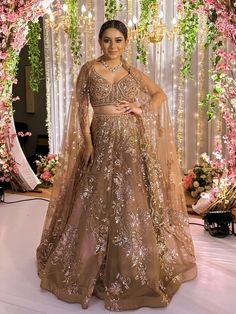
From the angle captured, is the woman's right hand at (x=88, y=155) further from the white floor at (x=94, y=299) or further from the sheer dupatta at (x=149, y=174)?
the white floor at (x=94, y=299)

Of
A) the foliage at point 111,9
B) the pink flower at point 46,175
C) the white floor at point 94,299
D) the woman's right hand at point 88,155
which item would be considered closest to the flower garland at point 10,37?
the pink flower at point 46,175

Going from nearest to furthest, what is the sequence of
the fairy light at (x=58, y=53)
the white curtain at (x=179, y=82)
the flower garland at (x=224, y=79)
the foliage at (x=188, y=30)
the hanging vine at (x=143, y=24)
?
1. the flower garland at (x=224, y=79)
2. the foliage at (x=188, y=30)
3. the hanging vine at (x=143, y=24)
4. the white curtain at (x=179, y=82)
5. the fairy light at (x=58, y=53)

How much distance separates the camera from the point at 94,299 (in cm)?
239

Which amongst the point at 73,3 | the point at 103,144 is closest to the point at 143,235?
the point at 103,144

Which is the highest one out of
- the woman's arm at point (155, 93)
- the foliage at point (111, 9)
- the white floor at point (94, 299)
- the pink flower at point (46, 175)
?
the foliage at point (111, 9)

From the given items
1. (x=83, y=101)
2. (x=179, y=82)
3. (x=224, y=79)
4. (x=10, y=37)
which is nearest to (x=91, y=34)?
(x=179, y=82)

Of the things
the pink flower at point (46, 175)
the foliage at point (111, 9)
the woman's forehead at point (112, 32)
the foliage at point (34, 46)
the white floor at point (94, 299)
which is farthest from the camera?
the pink flower at point (46, 175)

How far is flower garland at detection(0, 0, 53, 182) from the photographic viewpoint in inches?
151

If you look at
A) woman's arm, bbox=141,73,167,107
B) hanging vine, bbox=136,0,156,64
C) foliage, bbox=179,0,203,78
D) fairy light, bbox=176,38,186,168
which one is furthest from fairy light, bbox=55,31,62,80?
woman's arm, bbox=141,73,167,107

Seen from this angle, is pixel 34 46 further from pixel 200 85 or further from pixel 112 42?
pixel 112 42

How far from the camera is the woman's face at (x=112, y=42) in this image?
242cm

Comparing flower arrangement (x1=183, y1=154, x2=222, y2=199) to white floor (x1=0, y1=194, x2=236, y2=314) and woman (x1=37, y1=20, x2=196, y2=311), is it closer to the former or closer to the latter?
white floor (x1=0, y1=194, x2=236, y2=314)

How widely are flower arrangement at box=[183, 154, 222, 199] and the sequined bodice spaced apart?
2.29 meters

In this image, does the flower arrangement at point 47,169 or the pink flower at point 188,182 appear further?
the flower arrangement at point 47,169
